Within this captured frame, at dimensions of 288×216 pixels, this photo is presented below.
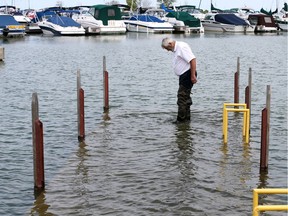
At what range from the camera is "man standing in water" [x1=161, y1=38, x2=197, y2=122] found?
14352 mm

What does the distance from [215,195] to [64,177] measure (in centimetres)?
267

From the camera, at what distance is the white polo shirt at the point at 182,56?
14.4 meters

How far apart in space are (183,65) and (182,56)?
0.32 meters

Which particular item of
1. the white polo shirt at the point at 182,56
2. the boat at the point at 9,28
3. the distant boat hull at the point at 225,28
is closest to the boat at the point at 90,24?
the boat at the point at 9,28

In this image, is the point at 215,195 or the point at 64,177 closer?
the point at 215,195

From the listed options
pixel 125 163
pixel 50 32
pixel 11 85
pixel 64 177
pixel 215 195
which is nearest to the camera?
pixel 215 195

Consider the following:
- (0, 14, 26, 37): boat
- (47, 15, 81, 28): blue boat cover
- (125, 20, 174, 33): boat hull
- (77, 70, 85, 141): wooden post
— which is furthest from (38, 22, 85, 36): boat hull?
(77, 70, 85, 141): wooden post

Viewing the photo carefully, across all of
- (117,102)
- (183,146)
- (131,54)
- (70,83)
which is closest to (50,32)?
(131,54)

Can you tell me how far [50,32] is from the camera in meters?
72.3

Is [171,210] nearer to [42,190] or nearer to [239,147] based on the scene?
[42,190]

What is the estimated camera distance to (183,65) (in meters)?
14.7

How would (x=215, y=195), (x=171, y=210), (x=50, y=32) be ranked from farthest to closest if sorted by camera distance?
1. (x=50, y=32)
2. (x=215, y=195)
3. (x=171, y=210)

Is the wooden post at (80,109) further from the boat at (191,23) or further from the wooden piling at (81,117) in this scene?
the boat at (191,23)

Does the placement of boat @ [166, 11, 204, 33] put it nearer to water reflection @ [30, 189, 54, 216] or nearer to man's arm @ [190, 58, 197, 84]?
man's arm @ [190, 58, 197, 84]
